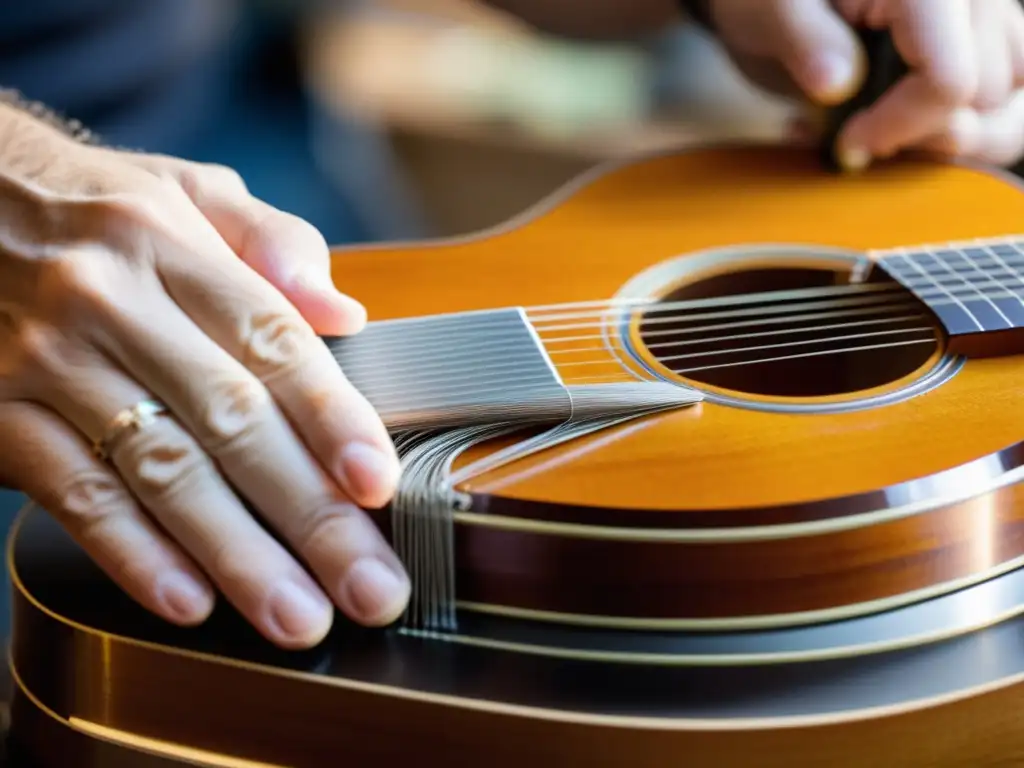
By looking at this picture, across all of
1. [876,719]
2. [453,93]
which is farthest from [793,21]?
[453,93]

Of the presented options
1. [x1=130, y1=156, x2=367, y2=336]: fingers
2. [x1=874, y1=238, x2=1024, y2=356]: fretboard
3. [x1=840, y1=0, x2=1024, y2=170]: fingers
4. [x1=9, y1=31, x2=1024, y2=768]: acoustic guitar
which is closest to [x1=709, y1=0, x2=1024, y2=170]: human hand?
[x1=840, y1=0, x2=1024, y2=170]: fingers

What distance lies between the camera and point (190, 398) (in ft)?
1.77

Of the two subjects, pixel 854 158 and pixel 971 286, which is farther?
pixel 854 158

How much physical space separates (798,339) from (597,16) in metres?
0.49

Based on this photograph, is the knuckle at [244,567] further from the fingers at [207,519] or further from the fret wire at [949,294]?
the fret wire at [949,294]

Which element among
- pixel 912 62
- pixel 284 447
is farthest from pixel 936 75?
pixel 284 447

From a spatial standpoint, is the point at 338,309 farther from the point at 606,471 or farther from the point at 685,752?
the point at 685,752

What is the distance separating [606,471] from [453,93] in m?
1.61

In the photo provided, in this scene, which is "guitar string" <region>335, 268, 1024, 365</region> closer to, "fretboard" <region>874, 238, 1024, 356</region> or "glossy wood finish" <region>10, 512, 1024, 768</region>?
"fretboard" <region>874, 238, 1024, 356</region>

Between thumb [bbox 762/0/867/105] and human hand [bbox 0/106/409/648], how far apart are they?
1.48 feet

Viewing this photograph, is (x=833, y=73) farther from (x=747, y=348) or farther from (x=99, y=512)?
(x=99, y=512)

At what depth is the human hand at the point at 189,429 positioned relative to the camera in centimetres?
53

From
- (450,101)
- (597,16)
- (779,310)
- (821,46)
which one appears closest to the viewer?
(779,310)

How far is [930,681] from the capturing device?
1.71ft
